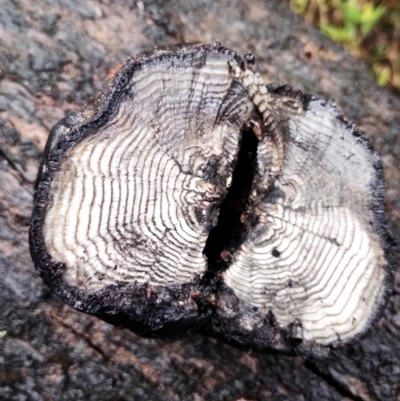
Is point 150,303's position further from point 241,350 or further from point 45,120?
point 45,120

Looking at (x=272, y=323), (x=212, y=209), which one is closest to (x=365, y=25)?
(x=212, y=209)

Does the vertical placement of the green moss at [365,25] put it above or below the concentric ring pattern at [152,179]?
above

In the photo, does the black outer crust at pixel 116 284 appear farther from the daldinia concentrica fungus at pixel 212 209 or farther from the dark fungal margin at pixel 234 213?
the dark fungal margin at pixel 234 213

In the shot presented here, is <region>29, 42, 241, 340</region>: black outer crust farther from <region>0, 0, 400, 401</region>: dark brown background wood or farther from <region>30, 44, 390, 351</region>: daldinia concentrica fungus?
<region>0, 0, 400, 401</region>: dark brown background wood

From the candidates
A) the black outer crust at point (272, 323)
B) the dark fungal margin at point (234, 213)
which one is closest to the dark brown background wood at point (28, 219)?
the black outer crust at point (272, 323)

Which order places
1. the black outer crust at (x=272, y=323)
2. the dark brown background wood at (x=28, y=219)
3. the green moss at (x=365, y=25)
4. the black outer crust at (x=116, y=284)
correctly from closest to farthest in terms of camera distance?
the black outer crust at (x=116, y=284), the black outer crust at (x=272, y=323), the dark brown background wood at (x=28, y=219), the green moss at (x=365, y=25)

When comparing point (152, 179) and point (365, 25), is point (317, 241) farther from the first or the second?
point (365, 25)

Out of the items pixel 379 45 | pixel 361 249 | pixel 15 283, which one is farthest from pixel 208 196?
pixel 379 45
